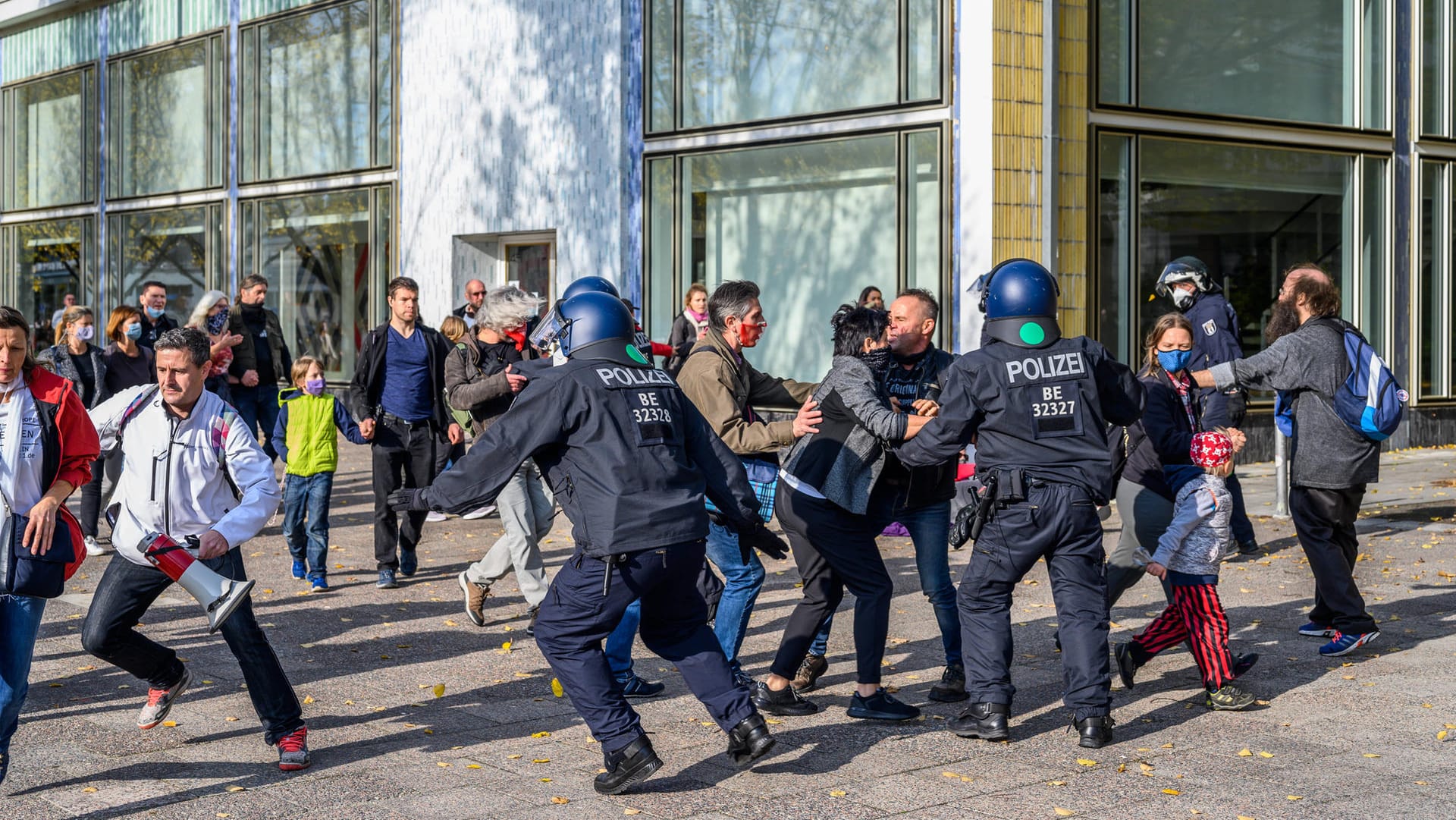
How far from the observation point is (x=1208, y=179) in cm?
1609

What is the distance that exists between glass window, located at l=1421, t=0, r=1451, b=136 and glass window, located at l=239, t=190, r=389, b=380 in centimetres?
1217

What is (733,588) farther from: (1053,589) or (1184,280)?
(1184,280)

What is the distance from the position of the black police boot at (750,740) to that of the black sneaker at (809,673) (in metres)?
1.50

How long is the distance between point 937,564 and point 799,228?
9110mm

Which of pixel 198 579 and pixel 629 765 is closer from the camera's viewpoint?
pixel 629 765

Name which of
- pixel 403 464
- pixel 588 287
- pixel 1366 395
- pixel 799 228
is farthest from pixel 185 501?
pixel 799 228

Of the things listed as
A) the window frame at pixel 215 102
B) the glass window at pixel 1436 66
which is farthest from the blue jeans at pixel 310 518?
the window frame at pixel 215 102

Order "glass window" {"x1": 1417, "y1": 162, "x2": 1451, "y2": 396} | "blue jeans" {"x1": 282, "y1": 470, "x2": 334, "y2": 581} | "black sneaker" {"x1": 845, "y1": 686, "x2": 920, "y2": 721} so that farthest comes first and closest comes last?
1. "glass window" {"x1": 1417, "y1": 162, "x2": 1451, "y2": 396}
2. "blue jeans" {"x1": 282, "y1": 470, "x2": 334, "y2": 581}
3. "black sneaker" {"x1": 845, "y1": 686, "x2": 920, "y2": 721}

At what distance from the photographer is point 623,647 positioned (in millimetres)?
7004

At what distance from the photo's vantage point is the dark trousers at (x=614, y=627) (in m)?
5.56

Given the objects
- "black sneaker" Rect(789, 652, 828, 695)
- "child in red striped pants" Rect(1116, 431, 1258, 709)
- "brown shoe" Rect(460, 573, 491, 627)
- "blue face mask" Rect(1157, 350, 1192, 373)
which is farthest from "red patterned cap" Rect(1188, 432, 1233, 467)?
"brown shoe" Rect(460, 573, 491, 627)

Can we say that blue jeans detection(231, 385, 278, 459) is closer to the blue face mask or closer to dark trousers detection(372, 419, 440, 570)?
dark trousers detection(372, 419, 440, 570)

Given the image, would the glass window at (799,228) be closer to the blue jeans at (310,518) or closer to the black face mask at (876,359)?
the blue jeans at (310,518)

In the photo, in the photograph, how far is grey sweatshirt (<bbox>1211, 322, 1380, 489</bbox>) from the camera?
26.2ft
